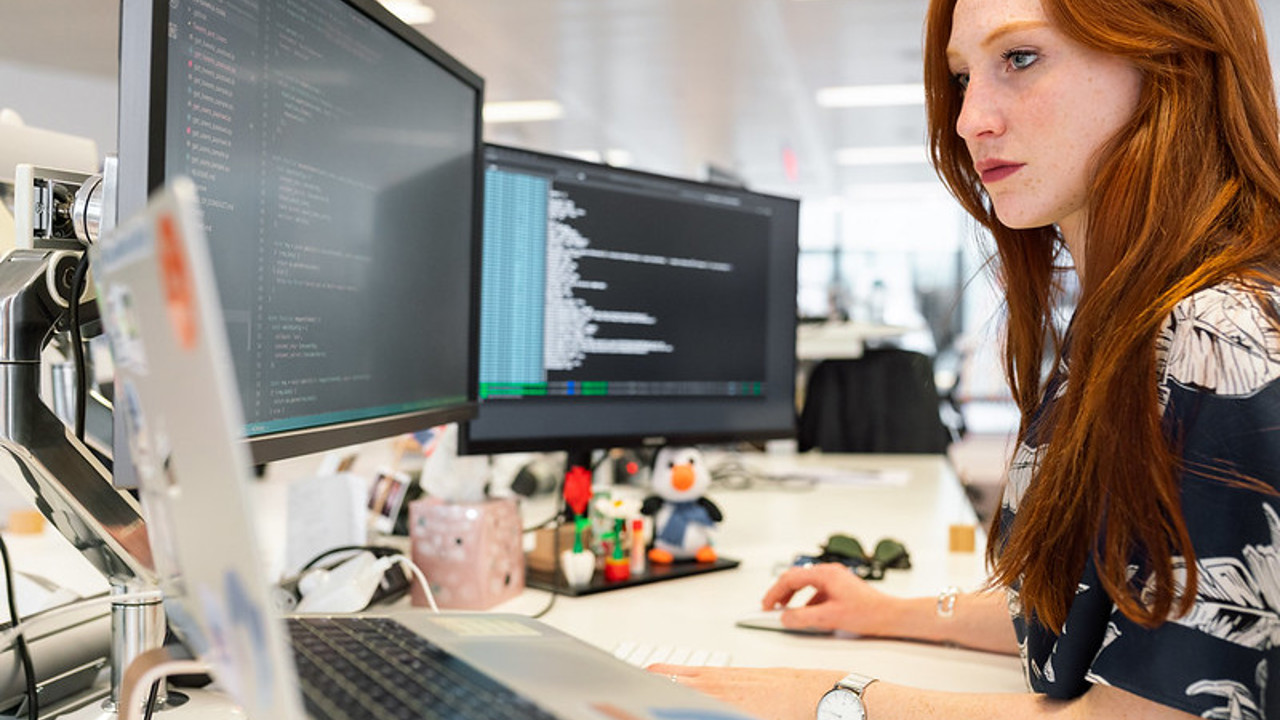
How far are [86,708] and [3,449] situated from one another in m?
0.20

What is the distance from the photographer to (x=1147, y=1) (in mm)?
711

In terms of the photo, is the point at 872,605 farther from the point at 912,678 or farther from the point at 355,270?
the point at 355,270

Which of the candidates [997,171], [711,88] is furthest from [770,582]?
[711,88]

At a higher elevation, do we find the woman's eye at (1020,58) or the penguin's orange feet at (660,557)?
the woman's eye at (1020,58)

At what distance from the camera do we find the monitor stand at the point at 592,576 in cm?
115

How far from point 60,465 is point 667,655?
0.51 m

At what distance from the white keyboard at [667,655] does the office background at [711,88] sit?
598 mm

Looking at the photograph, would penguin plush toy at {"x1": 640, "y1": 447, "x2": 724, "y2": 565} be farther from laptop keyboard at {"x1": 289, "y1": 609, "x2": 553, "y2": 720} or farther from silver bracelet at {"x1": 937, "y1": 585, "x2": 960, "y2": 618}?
laptop keyboard at {"x1": 289, "y1": 609, "x2": 553, "y2": 720}

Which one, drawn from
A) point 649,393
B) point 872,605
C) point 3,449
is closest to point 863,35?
point 649,393

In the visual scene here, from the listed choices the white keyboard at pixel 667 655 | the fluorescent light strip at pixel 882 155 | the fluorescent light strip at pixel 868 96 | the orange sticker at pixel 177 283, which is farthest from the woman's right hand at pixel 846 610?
the fluorescent light strip at pixel 882 155

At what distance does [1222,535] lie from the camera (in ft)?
1.83

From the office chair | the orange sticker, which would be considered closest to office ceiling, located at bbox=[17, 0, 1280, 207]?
the office chair

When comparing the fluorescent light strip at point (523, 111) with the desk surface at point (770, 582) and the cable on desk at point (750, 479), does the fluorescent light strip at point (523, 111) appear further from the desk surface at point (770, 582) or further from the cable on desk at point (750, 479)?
the desk surface at point (770, 582)

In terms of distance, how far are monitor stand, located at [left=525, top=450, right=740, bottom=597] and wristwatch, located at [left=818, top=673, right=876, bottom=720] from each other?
474 mm
